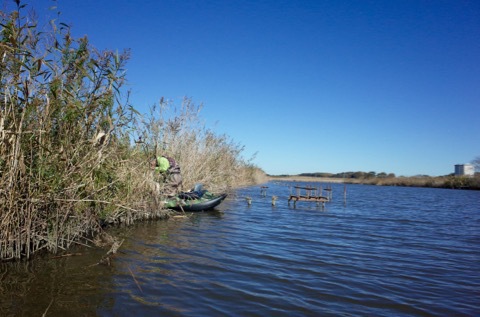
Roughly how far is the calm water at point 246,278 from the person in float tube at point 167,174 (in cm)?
157

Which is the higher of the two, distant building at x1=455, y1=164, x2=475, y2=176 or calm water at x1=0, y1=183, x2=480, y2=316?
distant building at x1=455, y1=164, x2=475, y2=176

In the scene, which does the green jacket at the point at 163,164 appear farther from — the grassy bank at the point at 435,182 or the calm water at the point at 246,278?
the grassy bank at the point at 435,182

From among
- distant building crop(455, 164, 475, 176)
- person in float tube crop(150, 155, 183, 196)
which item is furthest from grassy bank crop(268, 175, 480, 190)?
person in float tube crop(150, 155, 183, 196)

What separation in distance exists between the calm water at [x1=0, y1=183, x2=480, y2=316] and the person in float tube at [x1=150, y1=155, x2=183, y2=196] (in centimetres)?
157

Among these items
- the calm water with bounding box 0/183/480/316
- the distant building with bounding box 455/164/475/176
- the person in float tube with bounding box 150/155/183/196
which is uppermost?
the distant building with bounding box 455/164/475/176

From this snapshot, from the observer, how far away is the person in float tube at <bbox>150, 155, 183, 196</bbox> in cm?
962

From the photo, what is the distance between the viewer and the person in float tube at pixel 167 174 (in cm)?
962

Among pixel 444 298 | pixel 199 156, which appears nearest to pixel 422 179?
pixel 199 156

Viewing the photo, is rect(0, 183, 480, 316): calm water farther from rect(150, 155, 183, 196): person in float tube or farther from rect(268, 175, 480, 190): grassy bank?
rect(268, 175, 480, 190): grassy bank

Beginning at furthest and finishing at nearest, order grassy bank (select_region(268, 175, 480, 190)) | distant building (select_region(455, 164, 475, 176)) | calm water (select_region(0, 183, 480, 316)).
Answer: distant building (select_region(455, 164, 475, 176)) → grassy bank (select_region(268, 175, 480, 190)) → calm water (select_region(0, 183, 480, 316))

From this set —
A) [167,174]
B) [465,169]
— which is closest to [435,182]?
[465,169]

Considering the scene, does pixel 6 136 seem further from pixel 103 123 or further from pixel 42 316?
pixel 42 316

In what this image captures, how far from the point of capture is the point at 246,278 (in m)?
5.01

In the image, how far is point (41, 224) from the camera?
504 centimetres
